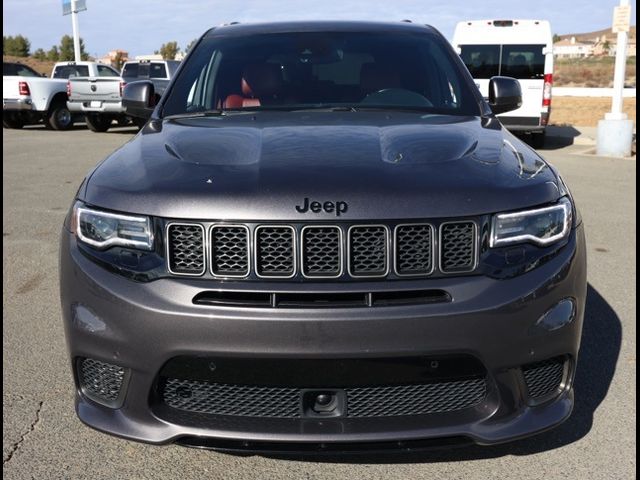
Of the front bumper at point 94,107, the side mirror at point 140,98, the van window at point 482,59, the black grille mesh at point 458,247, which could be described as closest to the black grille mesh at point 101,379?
the black grille mesh at point 458,247

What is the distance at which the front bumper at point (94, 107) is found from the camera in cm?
1728

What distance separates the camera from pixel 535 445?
2.77 metres

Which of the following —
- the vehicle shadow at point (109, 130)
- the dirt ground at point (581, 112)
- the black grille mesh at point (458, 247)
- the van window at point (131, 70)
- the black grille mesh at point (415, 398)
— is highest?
the black grille mesh at point (458, 247)

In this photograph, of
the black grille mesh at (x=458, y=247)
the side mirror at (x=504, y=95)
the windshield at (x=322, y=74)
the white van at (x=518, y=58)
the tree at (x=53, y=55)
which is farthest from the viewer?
the tree at (x=53, y=55)

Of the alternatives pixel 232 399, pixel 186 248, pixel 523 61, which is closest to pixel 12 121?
pixel 523 61

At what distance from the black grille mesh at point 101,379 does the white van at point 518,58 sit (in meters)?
12.4

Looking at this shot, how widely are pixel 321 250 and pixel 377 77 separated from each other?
1.83 metres

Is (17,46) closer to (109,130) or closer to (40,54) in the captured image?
(40,54)

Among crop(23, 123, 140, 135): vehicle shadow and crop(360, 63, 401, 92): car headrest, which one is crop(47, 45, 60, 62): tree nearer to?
crop(23, 123, 140, 135): vehicle shadow

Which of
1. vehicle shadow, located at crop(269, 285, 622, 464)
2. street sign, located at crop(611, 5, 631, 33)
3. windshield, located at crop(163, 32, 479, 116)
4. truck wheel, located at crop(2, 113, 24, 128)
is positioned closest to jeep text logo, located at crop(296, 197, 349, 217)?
vehicle shadow, located at crop(269, 285, 622, 464)

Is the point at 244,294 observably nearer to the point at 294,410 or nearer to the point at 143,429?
the point at 294,410

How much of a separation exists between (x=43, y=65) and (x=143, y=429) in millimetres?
67097

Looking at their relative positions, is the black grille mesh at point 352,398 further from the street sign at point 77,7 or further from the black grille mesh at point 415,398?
the street sign at point 77,7

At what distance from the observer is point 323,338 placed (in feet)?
6.92
